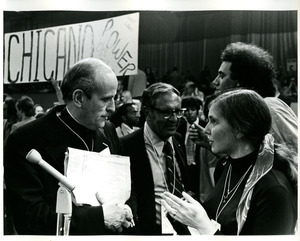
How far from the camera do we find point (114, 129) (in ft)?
6.51

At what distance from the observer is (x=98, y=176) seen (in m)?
1.96

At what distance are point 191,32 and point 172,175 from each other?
0.71m

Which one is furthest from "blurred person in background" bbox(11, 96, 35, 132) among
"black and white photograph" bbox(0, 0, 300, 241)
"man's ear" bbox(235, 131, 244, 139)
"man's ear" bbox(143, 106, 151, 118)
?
"man's ear" bbox(235, 131, 244, 139)

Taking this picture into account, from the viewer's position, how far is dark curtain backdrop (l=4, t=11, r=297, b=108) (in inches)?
79.4

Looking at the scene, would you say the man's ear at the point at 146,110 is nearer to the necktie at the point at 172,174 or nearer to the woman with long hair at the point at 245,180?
the necktie at the point at 172,174

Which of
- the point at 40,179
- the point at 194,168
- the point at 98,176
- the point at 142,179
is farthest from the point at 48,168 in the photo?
the point at 194,168

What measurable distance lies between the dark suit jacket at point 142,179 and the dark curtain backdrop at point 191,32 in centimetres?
35

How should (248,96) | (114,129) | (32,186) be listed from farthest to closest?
(114,129) → (32,186) → (248,96)

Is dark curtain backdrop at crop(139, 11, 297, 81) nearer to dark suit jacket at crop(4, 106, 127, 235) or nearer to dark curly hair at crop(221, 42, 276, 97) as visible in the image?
dark curly hair at crop(221, 42, 276, 97)

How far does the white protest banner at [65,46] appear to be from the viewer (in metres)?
2.02

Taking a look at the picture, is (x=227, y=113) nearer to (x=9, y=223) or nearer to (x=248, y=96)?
(x=248, y=96)

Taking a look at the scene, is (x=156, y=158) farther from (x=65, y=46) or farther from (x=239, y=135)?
(x=65, y=46)

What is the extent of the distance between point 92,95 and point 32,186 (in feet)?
1.61

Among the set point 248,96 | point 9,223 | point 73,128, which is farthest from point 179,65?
point 9,223
